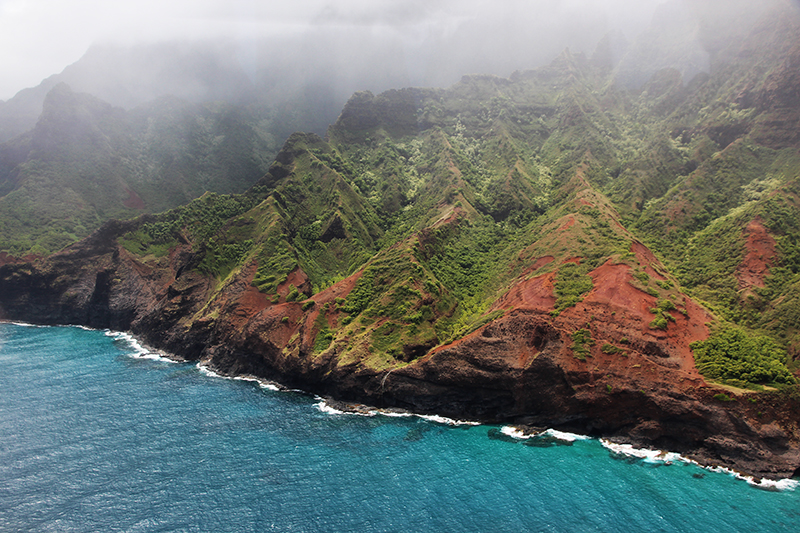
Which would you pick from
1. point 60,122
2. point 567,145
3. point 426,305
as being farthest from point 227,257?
point 60,122

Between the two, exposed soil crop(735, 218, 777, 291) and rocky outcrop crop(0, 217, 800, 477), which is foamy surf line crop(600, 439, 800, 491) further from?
exposed soil crop(735, 218, 777, 291)

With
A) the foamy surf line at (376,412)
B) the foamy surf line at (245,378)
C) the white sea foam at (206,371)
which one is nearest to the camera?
the foamy surf line at (376,412)

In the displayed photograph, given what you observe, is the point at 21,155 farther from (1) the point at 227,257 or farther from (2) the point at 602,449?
(2) the point at 602,449

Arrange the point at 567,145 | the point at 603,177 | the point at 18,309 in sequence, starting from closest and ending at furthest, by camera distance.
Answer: the point at 603,177
the point at 18,309
the point at 567,145

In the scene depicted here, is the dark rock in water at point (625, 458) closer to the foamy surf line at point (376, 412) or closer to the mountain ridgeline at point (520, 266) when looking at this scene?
the mountain ridgeline at point (520, 266)

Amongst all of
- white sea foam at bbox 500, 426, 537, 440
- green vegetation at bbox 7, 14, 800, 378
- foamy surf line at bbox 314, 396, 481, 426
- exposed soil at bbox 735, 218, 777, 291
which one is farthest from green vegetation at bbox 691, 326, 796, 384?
foamy surf line at bbox 314, 396, 481, 426

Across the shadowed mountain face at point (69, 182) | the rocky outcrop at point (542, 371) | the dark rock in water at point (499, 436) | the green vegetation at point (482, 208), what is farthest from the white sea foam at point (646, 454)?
the shadowed mountain face at point (69, 182)
